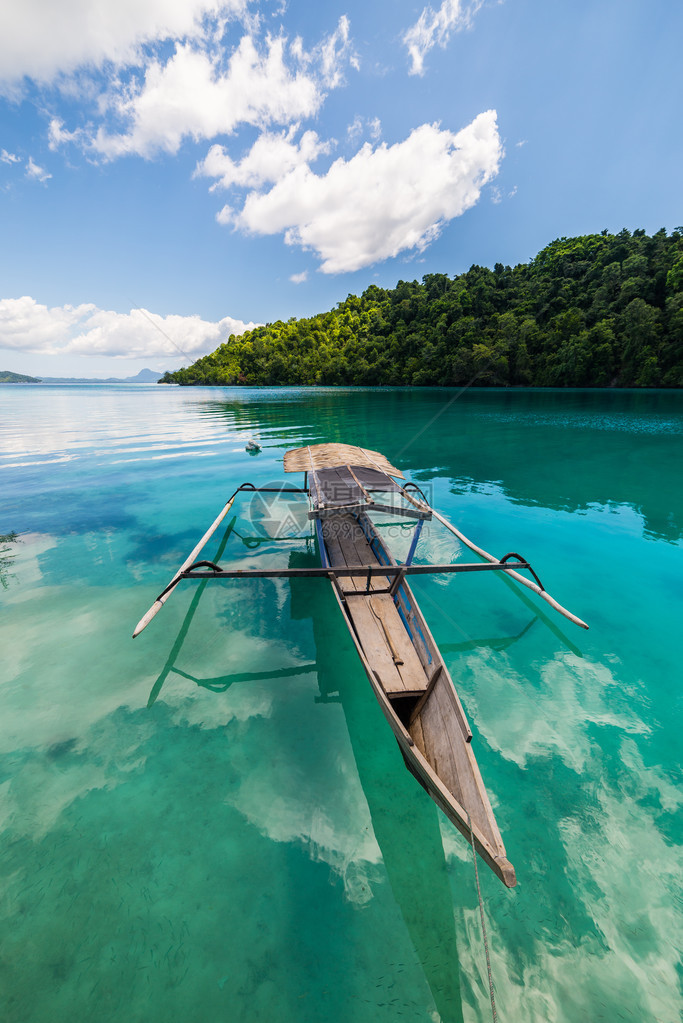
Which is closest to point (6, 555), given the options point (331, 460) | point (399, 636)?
point (331, 460)

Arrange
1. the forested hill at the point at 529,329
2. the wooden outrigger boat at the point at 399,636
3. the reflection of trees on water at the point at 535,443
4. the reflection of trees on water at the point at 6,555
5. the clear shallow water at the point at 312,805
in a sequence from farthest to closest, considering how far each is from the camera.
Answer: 1. the forested hill at the point at 529,329
2. the reflection of trees on water at the point at 535,443
3. the reflection of trees on water at the point at 6,555
4. the wooden outrigger boat at the point at 399,636
5. the clear shallow water at the point at 312,805

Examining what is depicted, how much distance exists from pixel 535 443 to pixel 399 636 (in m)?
29.1

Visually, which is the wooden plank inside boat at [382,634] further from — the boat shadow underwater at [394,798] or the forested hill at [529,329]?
the forested hill at [529,329]

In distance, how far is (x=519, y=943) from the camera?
3.85 m

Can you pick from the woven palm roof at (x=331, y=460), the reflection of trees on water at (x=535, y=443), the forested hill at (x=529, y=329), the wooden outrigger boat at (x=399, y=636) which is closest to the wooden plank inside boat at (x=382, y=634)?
the wooden outrigger boat at (x=399, y=636)

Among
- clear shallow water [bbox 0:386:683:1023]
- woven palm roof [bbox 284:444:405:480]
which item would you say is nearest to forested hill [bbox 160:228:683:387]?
woven palm roof [bbox 284:444:405:480]

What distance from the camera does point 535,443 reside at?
30.4 metres

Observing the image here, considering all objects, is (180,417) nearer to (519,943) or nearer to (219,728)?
(219,728)

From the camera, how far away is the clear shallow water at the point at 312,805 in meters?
3.63

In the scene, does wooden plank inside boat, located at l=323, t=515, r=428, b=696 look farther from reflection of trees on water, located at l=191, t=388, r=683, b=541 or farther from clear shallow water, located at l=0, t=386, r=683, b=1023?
reflection of trees on water, located at l=191, t=388, r=683, b=541

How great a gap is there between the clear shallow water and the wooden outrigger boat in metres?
1.08

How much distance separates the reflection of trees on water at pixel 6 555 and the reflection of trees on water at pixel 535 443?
18.0 m

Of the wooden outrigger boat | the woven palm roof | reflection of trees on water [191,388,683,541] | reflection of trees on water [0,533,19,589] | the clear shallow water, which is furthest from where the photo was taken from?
reflection of trees on water [191,388,683,541]

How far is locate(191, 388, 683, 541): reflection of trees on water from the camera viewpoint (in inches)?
719
